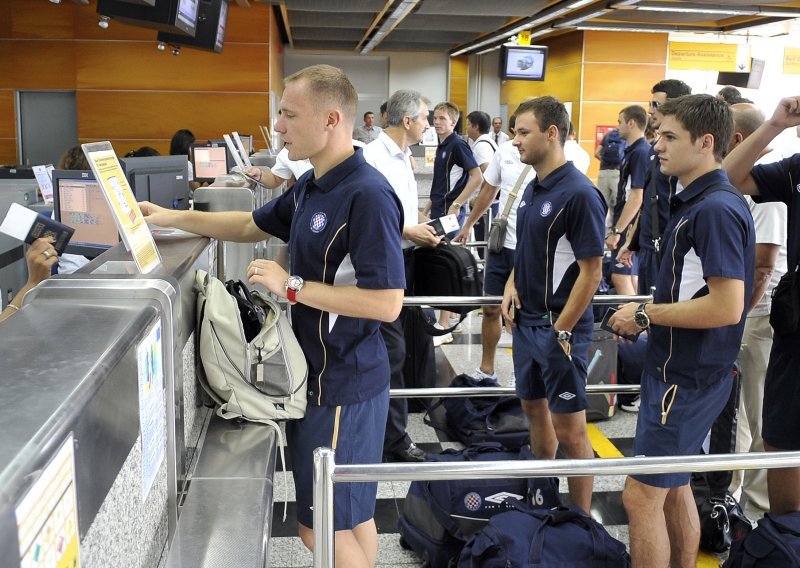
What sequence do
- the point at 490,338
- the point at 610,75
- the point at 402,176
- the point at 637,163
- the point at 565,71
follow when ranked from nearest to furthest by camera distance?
the point at 402,176, the point at 490,338, the point at 637,163, the point at 610,75, the point at 565,71

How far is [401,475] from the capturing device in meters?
1.40

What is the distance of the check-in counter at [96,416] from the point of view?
0.67 metres

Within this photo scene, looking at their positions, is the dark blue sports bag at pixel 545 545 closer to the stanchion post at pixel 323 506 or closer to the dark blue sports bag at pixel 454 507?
the dark blue sports bag at pixel 454 507

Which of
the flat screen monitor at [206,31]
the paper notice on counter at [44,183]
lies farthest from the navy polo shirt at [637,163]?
the flat screen monitor at [206,31]

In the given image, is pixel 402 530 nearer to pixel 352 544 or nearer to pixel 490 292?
pixel 352 544

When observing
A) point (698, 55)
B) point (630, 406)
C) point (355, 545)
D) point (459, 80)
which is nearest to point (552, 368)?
point (355, 545)

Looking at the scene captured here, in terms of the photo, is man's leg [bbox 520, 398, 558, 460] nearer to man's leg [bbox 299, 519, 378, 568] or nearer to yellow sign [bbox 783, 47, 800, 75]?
man's leg [bbox 299, 519, 378, 568]

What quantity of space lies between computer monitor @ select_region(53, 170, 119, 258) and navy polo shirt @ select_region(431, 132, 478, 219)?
3349mm

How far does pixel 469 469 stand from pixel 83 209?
9.12 ft

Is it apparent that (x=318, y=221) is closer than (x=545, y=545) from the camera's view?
Yes

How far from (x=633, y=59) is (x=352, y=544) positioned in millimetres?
13619

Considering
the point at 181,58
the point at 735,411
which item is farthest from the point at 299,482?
the point at 181,58

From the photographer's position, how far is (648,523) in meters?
2.27

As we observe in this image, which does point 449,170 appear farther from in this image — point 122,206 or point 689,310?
point 122,206
